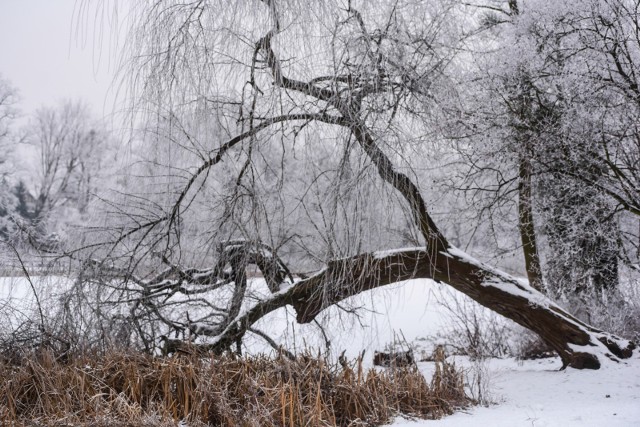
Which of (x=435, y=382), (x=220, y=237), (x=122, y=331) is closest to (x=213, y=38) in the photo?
(x=220, y=237)

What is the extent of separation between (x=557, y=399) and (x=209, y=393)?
2848mm

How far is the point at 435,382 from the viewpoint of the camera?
4.61 m

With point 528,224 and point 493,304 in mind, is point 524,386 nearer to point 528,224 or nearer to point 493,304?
point 493,304

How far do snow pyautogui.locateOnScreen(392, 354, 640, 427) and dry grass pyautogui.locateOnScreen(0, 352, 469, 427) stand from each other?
0.28 m

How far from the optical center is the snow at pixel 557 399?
401 centimetres

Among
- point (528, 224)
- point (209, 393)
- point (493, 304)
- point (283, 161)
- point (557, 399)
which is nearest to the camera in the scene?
point (209, 393)

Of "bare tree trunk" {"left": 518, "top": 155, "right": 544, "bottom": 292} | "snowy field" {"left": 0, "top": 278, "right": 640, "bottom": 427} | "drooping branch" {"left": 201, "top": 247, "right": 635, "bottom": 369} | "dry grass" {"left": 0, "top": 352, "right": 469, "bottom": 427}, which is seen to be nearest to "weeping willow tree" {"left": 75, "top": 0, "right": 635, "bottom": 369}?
"drooping branch" {"left": 201, "top": 247, "right": 635, "bottom": 369}

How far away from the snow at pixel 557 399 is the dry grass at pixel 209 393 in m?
0.28

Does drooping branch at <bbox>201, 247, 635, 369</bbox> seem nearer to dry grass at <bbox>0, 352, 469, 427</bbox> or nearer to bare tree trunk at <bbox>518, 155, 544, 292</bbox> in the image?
bare tree trunk at <bbox>518, 155, 544, 292</bbox>

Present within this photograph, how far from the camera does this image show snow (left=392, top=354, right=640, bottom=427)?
4008 mm

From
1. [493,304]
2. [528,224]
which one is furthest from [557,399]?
[528,224]

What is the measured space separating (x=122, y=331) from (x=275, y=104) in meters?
2.40

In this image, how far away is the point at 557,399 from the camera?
4.90 m

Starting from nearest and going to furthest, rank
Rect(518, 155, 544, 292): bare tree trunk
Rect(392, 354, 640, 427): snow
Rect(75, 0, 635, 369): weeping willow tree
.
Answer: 1. Rect(392, 354, 640, 427): snow
2. Rect(75, 0, 635, 369): weeping willow tree
3. Rect(518, 155, 544, 292): bare tree trunk
